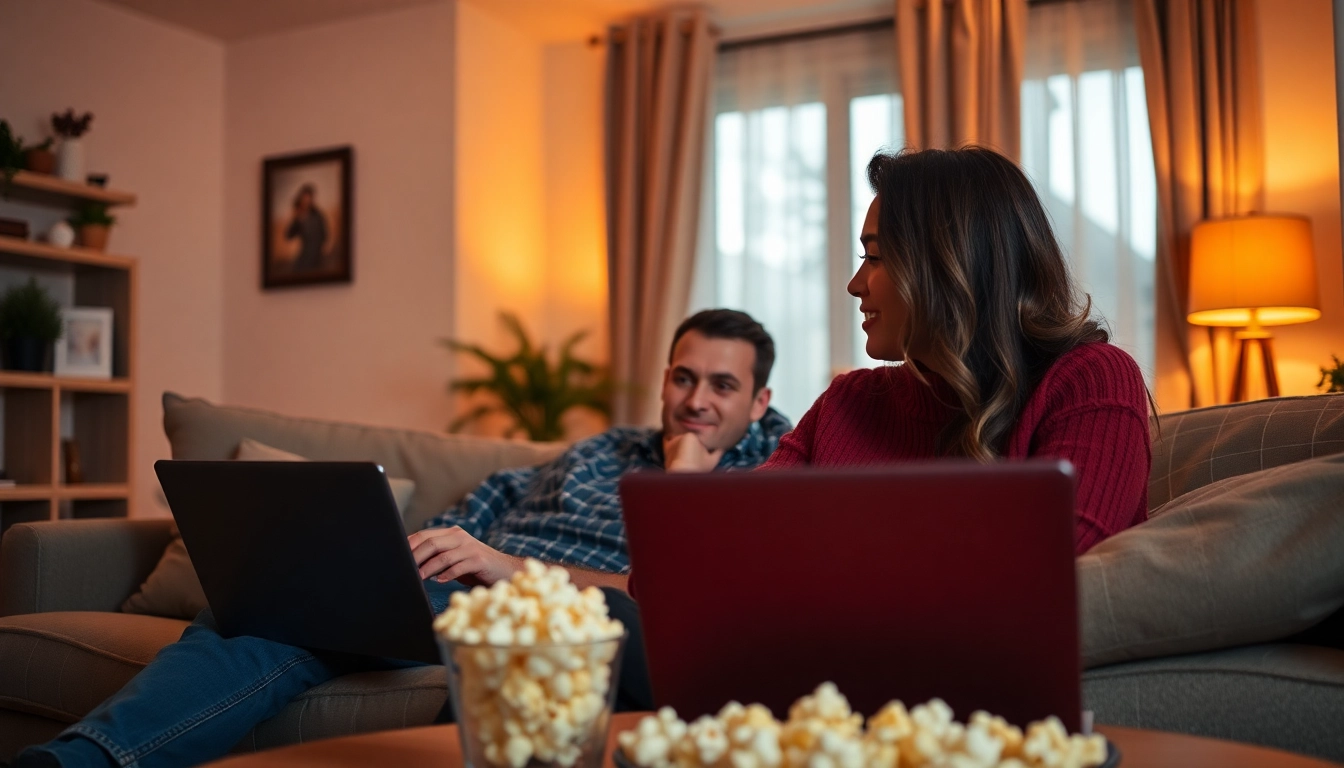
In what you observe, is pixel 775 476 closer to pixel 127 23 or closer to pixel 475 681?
pixel 475 681

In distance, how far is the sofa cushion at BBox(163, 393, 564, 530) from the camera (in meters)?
2.62

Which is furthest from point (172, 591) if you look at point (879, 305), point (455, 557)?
point (879, 305)

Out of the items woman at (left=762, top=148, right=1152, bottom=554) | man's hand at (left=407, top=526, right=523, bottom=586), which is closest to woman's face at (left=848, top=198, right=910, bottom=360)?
woman at (left=762, top=148, right=1152, bottom=554)

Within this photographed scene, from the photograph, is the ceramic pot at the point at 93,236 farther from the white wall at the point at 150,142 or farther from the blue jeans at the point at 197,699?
the blue jeans at the point at 197,699

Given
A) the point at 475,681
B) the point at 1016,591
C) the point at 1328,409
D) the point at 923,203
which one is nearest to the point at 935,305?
the point at 923,203

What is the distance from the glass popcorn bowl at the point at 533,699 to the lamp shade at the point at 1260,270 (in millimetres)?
3428

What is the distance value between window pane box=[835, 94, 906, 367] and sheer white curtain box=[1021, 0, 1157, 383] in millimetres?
510

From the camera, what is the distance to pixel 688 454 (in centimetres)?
230

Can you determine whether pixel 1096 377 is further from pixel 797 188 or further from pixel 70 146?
pixel 70 146

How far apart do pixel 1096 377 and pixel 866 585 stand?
763 mm

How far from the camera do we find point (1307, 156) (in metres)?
4.00

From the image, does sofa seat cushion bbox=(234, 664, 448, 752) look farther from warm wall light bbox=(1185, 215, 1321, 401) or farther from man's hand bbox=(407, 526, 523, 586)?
Answer: warm wall light bbox=(1185, 215, 1321, 401)

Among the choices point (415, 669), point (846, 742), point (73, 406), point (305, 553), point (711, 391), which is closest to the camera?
point (846, 742)

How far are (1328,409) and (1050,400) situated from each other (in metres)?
0.49
